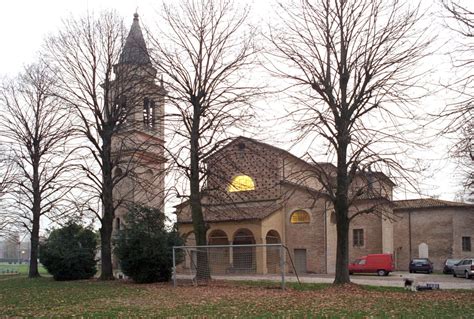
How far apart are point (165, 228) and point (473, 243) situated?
108ft

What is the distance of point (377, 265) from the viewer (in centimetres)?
3950

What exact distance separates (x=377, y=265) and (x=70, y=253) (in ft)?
74.0

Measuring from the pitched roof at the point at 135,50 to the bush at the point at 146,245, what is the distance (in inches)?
310

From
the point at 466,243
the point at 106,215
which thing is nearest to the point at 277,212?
the point at 106,215

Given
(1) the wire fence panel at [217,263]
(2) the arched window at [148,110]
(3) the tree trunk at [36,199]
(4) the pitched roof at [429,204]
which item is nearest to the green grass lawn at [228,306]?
(1) the wire fence panel at [217,263]

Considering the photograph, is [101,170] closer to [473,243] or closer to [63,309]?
[63,309]

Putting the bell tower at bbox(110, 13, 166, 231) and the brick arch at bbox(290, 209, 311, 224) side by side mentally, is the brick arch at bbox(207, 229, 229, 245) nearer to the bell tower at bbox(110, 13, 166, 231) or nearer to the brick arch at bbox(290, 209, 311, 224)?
the brick arch at bbox(290, 209, 311, 224)

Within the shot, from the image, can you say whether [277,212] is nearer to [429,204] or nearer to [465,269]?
[465,269]

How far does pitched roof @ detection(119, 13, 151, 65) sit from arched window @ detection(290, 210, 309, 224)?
19.5 meters

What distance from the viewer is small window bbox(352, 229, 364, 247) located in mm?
45853

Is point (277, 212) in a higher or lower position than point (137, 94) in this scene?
lower

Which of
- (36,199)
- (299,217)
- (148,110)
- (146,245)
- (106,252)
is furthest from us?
(299,217)

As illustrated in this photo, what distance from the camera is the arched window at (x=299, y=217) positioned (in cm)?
4159

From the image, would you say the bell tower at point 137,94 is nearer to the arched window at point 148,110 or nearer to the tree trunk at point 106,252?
the arched window at point 148,110
